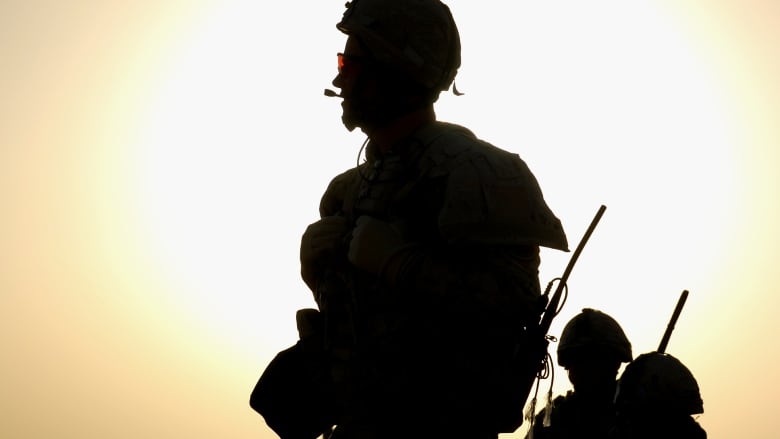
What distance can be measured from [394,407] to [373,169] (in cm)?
143

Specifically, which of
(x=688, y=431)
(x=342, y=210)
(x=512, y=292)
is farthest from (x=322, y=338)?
(x=688, y=431)

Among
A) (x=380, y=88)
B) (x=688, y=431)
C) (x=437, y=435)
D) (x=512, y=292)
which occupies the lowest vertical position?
(x=688, y=431)

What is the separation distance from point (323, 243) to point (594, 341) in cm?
672

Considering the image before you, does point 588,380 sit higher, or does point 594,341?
point 594,341

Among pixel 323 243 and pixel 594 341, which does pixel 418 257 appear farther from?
pixel 594 341

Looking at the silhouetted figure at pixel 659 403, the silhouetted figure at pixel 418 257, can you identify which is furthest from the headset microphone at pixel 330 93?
the silhouetted figure at pixel 659 403

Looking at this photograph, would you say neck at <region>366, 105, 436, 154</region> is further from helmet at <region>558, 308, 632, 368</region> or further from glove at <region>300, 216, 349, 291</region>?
helmet at <region>558, 308, 632, 368</region>

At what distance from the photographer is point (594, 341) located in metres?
14.5

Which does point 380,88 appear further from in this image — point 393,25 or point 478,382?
point 478,382

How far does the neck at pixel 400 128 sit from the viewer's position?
8.46 meters

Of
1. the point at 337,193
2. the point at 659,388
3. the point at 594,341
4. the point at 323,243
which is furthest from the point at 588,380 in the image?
the point at 323,243

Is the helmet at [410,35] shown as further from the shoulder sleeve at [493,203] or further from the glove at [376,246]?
the glove at [376,246]

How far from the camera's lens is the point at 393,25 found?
8.38m

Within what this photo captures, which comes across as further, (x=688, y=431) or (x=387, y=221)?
(x=688, y=431)
